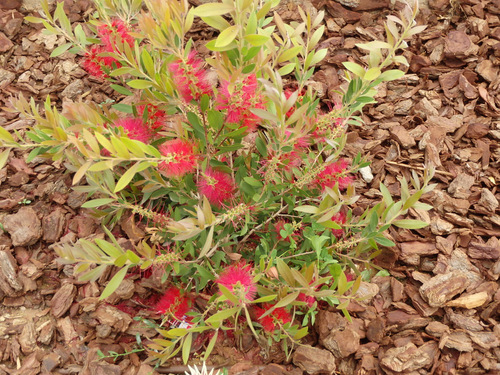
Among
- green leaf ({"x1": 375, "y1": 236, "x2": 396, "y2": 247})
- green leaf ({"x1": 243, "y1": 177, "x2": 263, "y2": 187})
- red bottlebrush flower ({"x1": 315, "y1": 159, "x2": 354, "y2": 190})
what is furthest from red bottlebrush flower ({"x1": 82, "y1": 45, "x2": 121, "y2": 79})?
green leaf ({"x1": 375, "y1": 236, "x2": 396, "y2": 247})

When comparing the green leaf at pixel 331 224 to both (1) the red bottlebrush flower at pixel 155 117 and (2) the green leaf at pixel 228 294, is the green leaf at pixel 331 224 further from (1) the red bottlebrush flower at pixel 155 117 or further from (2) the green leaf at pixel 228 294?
(1) the red bottlebrush flower at pixel 155 117

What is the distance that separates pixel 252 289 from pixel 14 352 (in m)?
0.83

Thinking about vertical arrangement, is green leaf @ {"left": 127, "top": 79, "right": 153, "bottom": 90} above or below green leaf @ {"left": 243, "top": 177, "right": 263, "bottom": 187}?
above

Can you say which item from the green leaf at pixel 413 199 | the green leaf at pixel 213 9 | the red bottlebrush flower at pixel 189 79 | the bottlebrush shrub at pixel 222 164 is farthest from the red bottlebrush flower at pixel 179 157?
the green leaf at pixel 413 199

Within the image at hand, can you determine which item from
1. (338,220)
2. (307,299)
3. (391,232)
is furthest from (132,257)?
(391,232)

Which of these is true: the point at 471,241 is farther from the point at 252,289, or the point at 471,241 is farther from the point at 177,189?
the point at 177,189

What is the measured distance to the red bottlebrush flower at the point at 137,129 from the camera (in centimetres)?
127

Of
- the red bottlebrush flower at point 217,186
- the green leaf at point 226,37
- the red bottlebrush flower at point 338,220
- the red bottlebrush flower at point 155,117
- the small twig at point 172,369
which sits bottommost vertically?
the small twig at point 172,369

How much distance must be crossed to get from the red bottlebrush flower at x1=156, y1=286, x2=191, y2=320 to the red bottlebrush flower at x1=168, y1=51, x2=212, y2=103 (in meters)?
0.60

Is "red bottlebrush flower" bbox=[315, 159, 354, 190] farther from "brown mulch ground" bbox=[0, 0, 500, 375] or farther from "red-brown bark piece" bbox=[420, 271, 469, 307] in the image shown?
"red-brown bark piece" bbox=[420, 271, 469, 307]

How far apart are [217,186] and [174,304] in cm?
40

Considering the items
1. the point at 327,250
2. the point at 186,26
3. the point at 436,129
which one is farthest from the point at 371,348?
the point at 186,26

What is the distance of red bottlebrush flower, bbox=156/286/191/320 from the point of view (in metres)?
1.39

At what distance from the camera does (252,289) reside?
1.14m
